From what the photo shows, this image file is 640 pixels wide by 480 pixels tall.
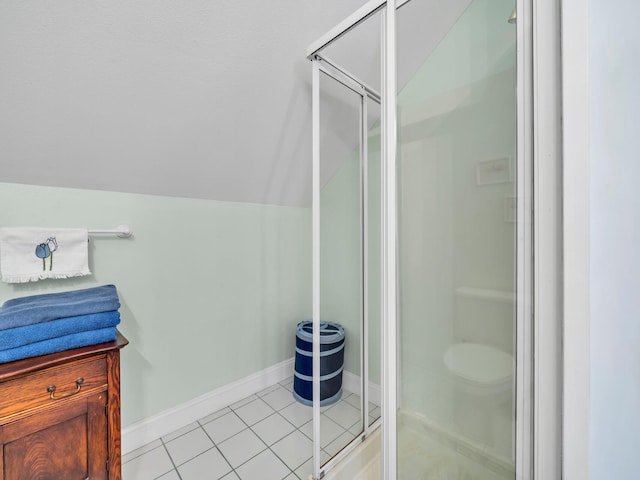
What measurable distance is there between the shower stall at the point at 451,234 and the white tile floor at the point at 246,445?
0.68m

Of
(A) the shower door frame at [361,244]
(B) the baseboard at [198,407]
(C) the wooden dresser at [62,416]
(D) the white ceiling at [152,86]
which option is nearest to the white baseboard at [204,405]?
(B) the baseboard at [198,407]

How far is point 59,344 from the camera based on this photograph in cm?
94

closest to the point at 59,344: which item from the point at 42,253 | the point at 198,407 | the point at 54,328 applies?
the point at 54,328

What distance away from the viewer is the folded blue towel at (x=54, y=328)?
86 cm

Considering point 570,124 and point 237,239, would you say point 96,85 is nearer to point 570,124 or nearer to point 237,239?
point 237,239

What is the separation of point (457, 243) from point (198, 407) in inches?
70.9

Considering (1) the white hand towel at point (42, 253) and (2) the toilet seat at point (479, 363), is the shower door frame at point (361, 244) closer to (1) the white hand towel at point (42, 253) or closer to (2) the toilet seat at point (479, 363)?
(2) the toilet seat at point (479, 363)

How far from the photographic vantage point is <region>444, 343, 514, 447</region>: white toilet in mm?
661

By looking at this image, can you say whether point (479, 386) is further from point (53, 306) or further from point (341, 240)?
point (53, 306)

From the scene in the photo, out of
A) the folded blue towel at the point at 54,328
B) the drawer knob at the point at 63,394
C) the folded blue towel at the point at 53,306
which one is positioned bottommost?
the drawer knob at the point at 63,394

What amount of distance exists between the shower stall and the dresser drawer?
1.04 m

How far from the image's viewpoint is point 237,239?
1.88 metres

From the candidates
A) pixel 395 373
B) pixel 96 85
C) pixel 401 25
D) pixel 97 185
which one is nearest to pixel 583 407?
pixel 395 373

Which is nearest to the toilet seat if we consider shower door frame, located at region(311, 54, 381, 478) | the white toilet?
the white toilet
